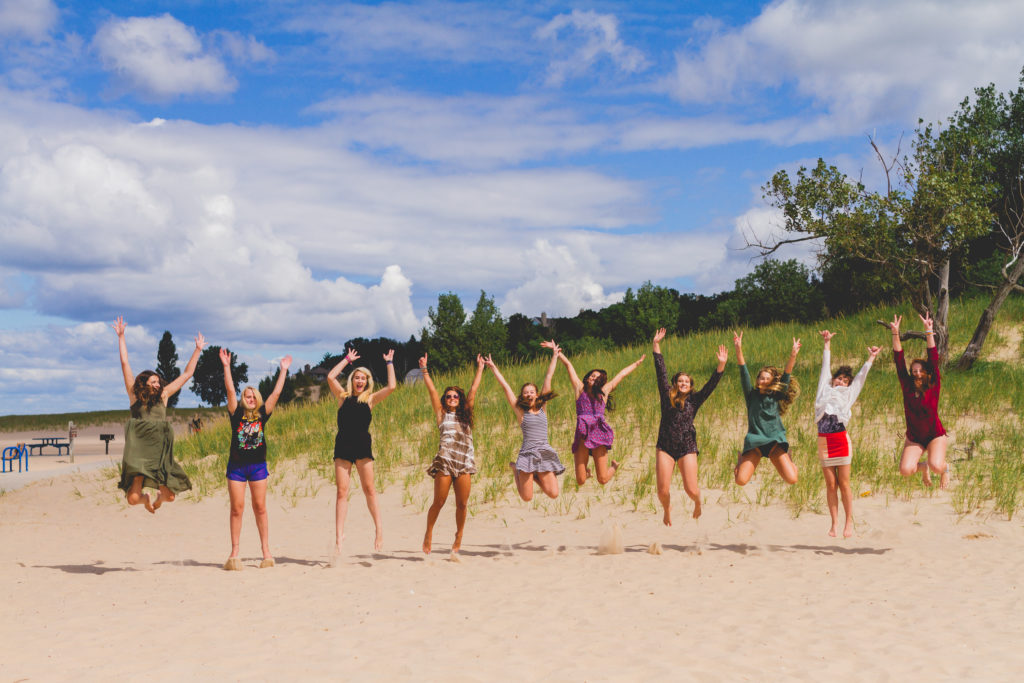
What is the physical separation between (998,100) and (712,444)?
29.4m

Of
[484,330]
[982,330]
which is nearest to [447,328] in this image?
[484,330]

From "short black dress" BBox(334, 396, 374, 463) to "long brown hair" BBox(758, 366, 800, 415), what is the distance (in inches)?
198

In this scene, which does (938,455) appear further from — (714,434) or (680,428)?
(714,434)

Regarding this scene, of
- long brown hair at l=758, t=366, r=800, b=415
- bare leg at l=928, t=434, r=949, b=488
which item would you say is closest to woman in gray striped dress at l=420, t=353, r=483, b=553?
long brown hair at l=758, t=366, r=800, b=415

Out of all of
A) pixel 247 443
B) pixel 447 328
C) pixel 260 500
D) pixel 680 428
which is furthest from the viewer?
pixel 447 328

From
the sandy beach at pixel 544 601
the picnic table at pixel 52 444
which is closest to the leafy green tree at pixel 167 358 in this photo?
the picnic table at pixel 52 444

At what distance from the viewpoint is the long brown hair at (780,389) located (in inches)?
415

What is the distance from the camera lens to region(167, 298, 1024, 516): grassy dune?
15.2 meters

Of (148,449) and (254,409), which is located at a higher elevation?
(254,409)

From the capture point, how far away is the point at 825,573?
10.4 meters

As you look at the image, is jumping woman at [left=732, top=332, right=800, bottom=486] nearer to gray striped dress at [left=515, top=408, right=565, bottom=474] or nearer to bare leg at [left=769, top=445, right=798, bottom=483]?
bare leg at [left=769, top=445, right=798, bottom=483]

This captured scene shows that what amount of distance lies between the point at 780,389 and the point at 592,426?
2.62m

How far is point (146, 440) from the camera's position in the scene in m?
10.4

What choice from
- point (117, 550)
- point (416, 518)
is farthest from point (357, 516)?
point (117, 550)
